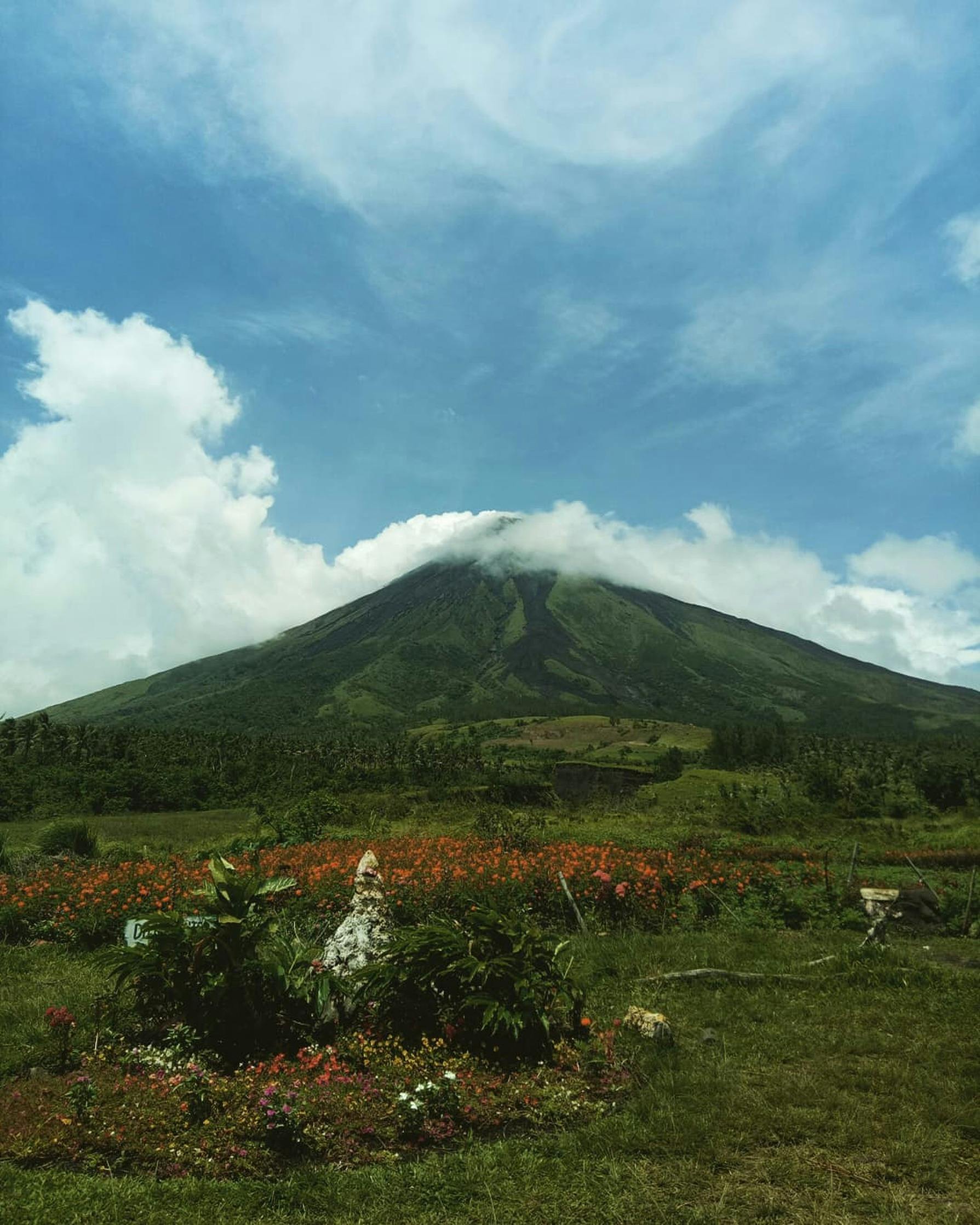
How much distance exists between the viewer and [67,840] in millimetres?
16625

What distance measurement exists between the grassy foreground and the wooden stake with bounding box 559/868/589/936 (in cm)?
264

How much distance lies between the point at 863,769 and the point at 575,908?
51290 mm

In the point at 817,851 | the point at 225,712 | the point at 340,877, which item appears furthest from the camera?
the point at 225,712

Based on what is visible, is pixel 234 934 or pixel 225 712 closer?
pixel 234 934

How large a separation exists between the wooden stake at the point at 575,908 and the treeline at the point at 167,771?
31789 millimetres

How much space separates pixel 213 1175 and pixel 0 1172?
121 cm

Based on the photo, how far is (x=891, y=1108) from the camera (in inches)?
203

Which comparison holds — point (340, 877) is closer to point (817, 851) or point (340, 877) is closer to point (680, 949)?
point (680, 949)

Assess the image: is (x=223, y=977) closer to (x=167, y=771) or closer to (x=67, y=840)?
(x=67, y=840)

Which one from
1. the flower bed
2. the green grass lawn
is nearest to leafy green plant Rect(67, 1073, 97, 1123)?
→ the flower bed

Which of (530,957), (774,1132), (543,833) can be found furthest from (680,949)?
(543,833)

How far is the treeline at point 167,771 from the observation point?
138 feet

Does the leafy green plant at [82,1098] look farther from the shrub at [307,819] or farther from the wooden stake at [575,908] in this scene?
the shrub at [307,819]

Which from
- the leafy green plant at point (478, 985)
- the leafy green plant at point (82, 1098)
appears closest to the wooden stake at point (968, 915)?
the leafy green plant at point (478, 985)
